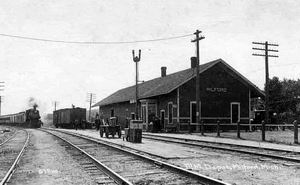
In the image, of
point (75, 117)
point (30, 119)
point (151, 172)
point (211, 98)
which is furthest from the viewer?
point (30, 119)

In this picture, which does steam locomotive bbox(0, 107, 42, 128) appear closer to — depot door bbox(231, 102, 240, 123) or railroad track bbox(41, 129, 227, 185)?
depot door bbox(231, 102, 240, 123)

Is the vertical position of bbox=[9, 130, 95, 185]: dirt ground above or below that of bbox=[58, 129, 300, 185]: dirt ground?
below

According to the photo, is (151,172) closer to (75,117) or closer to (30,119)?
(75,117)

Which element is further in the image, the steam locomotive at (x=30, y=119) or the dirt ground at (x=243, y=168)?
the steam locomotive at (x=30, y=119)

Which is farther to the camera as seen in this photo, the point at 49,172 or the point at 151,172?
the point at 49,172

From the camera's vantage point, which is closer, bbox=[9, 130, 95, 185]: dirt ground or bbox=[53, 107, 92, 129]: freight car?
bbox=[9, 130, 95, 185]: dirt ground

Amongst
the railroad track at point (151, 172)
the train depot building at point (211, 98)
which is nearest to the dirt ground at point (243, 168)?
the railroad track at point (151, 172)

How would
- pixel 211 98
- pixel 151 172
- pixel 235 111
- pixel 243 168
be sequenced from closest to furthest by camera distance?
1. pixel 151 172
2. pixel 243 168
3. pixel 211 98
4. pixel 235 111

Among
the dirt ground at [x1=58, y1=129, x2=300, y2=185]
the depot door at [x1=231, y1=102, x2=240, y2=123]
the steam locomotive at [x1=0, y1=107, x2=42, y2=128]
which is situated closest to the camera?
the dirt ground at [x1=58, y1=129, x2=300, y2=185]

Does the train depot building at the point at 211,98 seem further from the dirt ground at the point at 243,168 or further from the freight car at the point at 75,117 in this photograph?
the dirt ground at the point at 243,168

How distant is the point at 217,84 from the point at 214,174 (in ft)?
82.4

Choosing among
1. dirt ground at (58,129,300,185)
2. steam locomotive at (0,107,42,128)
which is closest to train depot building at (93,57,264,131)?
dirt ground at (58,129,300,185)

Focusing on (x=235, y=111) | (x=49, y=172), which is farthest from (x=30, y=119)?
(x=49, y=172)

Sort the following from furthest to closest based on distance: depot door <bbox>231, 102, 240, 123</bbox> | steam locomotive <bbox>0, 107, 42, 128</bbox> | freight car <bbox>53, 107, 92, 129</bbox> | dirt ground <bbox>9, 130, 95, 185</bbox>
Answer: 1. steam locomotive <bbox>0, 107, 42, 128</bbox>
2. freight car <bbox>53, 107, 92, 129</bbox>
3. depot door <bbox>231, 102, 240, 123</bbox>
4. dirt ground <bbox>9, 130, 95, 185</bbox>
